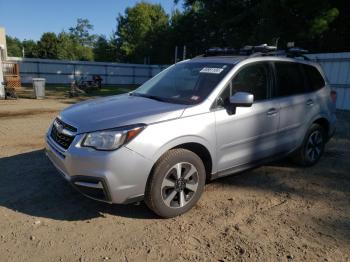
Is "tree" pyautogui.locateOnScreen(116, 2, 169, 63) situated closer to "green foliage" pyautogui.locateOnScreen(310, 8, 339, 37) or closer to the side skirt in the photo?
"green foliage" pyautogui.locateOnScreen(310, 8, 339, 37)

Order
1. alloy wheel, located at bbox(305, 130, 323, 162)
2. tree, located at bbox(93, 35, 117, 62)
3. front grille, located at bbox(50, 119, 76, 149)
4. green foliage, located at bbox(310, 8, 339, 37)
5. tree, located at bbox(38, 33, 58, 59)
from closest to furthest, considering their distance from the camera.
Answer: front grille, located at bbox(50, 119, 76, 149), alloy wheel, located at bbox(305, 130, 323, 162), green foliage, located at bbox(310, 8, 339, 37), tree, located at bbox(93, 35, 117, 62), tree, located at bbox(38, 33, 58, 59)

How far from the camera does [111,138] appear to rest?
3.28 meters

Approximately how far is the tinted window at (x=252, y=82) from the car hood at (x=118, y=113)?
2.39 feet

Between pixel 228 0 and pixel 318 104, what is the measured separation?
61.9ft

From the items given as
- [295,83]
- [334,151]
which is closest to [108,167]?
[295,83]

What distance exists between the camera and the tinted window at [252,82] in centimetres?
→ 412

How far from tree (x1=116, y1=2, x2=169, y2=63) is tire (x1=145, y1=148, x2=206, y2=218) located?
4506 centimetres

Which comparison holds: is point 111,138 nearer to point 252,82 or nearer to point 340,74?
point 252,82

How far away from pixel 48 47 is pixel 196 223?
2565 inches

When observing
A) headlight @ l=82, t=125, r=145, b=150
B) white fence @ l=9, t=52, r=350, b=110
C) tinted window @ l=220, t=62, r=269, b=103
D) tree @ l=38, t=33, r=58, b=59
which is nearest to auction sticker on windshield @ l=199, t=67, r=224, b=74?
tinted window @ l=220, t=62, r=269, b=103

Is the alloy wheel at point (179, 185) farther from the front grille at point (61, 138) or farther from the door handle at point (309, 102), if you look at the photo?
the door handle at point (309, 102)

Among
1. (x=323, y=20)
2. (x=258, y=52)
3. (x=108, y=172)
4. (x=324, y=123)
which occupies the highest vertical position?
(x=323, y=20)

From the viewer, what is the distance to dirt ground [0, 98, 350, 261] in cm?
312

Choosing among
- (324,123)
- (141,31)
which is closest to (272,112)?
(324,123)
